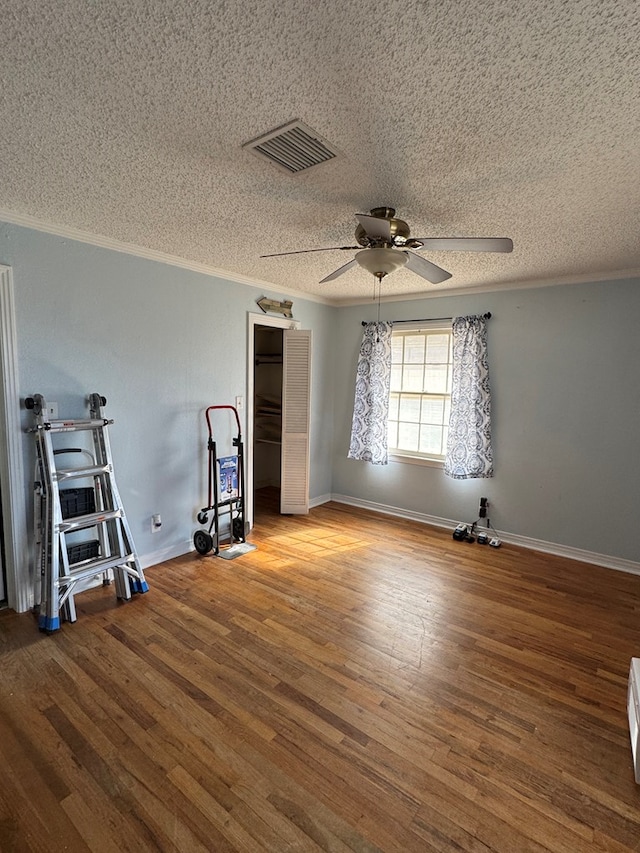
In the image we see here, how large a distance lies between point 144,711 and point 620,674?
2509mm

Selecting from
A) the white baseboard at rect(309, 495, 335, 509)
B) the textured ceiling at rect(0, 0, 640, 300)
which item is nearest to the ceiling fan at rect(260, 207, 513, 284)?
the textured ceiling at rect(0, 0, 640, 300)

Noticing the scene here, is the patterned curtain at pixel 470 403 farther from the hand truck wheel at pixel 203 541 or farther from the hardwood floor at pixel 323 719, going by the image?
the hand truck wheel at pixel 203 541

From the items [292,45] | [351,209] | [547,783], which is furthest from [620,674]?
[292,45]

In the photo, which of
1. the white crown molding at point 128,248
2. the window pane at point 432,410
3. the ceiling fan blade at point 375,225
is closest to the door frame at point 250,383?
the white crown molding at point 128,248

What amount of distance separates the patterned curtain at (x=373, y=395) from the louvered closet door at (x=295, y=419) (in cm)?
70

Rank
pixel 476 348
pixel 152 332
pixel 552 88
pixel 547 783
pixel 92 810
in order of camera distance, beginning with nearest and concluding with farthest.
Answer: pixel 552 88, pixel 92 810, pixel 547 783, pixel 152 332, pixel 476 348

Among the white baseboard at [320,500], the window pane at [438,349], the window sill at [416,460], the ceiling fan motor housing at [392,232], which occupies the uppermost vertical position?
the ceiling fan motor housing at [392,232]

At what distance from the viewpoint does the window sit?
177 inches

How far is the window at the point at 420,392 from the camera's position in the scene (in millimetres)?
4492

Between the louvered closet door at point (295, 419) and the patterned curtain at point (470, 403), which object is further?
the louvered closet door at point (295, 419)

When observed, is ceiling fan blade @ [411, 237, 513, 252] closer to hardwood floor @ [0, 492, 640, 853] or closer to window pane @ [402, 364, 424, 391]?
hardwood floor @ [0, 492, 640, 853]

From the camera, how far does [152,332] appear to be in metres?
3.25

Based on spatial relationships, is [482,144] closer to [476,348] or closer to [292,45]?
[292,45]

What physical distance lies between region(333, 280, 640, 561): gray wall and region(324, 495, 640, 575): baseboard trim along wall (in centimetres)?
5
